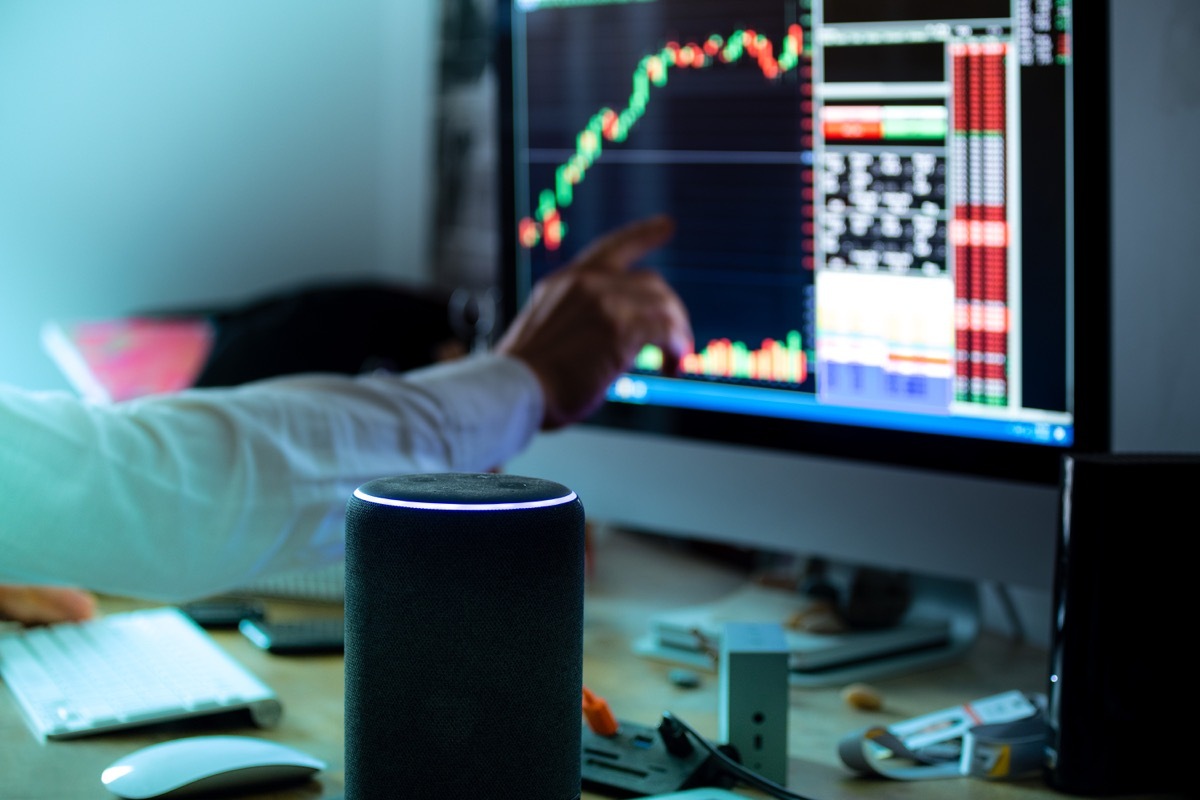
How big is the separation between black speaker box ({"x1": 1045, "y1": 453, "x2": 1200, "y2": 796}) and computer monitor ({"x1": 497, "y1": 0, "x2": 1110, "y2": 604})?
4.6 inches

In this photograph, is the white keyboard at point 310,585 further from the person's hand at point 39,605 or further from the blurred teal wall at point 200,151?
the blurred teal wall at point 200,151

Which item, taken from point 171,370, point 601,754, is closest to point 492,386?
point 601,754

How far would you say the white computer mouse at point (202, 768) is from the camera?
630 millimetres

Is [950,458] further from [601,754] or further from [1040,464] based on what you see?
[601,754]

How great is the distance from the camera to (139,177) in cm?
143

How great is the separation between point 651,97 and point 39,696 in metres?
0.60

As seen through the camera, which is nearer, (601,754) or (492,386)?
(601,754)

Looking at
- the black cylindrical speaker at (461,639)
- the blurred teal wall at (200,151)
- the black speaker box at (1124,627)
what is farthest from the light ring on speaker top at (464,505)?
the blurred teal wall at (200,151)

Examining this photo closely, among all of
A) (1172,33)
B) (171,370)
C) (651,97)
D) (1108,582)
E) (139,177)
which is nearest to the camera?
(1108,582)

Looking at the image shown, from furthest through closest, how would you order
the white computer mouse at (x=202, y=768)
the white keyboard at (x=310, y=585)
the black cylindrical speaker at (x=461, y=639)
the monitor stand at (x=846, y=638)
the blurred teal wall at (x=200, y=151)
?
the blurred teal wall at (x=200, y=151)
the white keyboard at (x=310, y=585)
the monitor stand at (x=846, y=638)
the white computer mouse at (x=202, y=768)
the black cylindrical speaker at (x=461, y=639)

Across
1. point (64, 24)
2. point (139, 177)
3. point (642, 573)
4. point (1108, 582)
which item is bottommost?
point (642, 573)

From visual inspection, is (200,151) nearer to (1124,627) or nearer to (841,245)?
(841,245)

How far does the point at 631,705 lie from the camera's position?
2.68ft

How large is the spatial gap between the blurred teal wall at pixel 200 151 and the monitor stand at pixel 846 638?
0.79m
